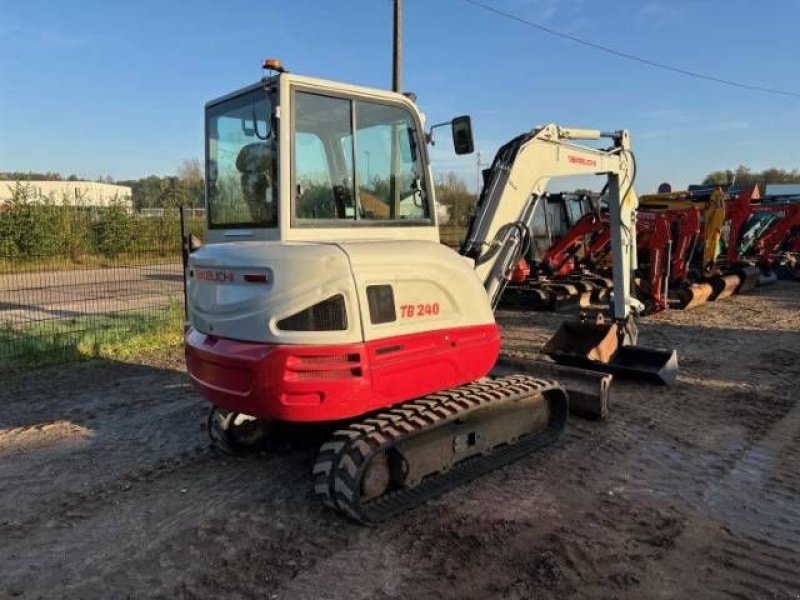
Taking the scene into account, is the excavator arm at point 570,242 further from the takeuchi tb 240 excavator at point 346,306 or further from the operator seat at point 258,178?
the operator seat at point 258,178

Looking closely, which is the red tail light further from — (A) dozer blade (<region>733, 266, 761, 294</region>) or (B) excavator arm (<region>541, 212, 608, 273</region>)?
(A) dozer blade (<region>733, 266, 761, 294</region>)

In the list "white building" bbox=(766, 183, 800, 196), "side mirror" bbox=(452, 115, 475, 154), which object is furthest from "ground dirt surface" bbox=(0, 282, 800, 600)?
"white building" bbox=(766, 183, 800, 196)

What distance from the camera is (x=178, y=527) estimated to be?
12.8ft

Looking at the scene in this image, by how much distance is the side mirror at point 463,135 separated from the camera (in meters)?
4.73

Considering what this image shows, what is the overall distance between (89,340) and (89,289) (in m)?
4.93

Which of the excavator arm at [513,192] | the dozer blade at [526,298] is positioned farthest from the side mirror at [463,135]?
the dozer blade at [526,298]

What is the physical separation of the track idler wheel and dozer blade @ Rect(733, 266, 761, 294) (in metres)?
12.5

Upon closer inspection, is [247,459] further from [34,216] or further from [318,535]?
[34,216]

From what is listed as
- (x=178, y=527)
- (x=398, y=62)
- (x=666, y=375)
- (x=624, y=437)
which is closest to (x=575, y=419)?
(x=624, y=437)

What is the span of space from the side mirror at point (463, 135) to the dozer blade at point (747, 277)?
1173 cm

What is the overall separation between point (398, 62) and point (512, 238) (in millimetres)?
9334

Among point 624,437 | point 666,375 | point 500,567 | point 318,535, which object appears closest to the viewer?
point 500,567

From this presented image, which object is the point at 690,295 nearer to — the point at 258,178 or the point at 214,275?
the point at 258,178

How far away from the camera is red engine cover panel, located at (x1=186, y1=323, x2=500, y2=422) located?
3.69m
